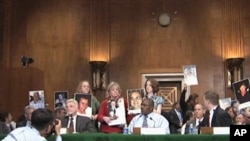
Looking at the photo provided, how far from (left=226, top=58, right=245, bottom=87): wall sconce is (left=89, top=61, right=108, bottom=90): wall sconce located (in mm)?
3092

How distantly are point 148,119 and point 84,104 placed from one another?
958 millimetres

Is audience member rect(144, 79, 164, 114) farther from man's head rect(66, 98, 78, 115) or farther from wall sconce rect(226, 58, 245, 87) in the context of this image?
wall sconce rect(226, 58, 245, 87)

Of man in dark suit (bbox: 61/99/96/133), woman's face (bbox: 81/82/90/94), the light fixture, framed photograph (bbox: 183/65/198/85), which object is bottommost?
man in dark suit (bbox: 61/99/96/133)

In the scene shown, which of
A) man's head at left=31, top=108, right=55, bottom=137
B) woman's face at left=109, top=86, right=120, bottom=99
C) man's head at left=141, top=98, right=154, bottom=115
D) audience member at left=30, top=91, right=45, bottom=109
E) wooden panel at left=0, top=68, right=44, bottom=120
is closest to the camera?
man's head at left=31, top=108, right=55, bottom=137

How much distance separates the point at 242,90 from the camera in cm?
688

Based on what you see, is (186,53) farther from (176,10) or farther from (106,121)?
(106,121)

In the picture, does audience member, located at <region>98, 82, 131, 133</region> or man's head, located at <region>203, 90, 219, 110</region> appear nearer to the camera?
man's head, located at <region>203, 90, 219, 110</region>

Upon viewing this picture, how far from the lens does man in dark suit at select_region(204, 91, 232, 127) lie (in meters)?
6.01

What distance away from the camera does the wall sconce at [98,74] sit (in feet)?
39.5

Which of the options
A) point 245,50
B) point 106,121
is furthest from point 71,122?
point 245,50

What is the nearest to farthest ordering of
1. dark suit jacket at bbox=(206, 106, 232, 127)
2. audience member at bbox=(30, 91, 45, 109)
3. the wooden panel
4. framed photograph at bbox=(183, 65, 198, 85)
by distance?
dark suit jacket at bbox=(206, 106, 232, 127), framed photograph at bbox=(183, 65, 198, 85), audience member at bbox=(30, 91, 45, 109), the wooden panel

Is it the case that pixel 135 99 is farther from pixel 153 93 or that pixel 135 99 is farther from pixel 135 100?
pixel 153 93

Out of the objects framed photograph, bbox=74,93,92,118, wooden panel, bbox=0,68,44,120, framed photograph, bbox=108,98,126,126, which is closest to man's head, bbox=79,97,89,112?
framed photograph, bbox=74,93,92,118

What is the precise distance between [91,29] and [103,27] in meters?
0.32
